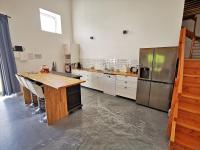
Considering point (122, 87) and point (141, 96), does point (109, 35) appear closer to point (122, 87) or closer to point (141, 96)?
point (122, 87)

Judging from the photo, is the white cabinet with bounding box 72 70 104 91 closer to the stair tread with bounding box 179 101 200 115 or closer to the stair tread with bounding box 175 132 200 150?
the stair tread with bounding box 179 101 200 115

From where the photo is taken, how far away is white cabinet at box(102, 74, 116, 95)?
161 inches

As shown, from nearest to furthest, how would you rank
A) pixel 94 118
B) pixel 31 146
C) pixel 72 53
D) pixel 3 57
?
1. pixel 31 146
2. pixel 94 118
3. pixel 3 57
4. pixel 72 53

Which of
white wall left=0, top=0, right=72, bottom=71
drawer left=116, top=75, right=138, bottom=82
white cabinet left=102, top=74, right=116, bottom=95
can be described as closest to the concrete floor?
drawer left=116, top=75, right=138, bottom=82

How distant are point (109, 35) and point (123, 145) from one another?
380cm

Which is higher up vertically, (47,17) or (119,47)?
(47,17)

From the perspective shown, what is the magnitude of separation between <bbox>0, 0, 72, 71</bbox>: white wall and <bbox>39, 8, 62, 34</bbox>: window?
191mm

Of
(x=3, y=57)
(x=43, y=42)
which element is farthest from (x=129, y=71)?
(x=3, y=57)

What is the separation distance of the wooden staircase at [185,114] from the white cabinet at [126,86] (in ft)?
4.62

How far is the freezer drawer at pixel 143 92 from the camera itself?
10.7 feet

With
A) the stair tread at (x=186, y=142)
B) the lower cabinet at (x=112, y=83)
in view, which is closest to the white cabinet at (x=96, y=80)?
the lower cabinet at (x=112, y=83)

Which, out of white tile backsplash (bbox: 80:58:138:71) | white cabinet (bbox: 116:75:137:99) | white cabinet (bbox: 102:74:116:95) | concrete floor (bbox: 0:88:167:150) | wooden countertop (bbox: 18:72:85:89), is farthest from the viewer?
white tile backsplash (bbox: 80:58:138:71)

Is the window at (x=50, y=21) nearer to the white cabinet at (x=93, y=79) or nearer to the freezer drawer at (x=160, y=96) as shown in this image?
the white cabinet at (x=93, y=79)

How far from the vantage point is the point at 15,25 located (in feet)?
13.0
